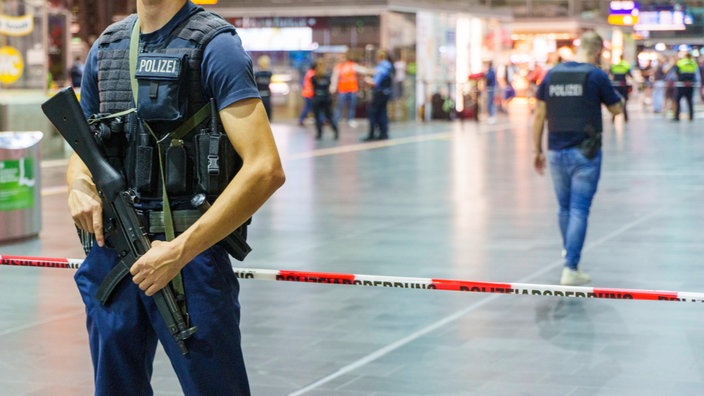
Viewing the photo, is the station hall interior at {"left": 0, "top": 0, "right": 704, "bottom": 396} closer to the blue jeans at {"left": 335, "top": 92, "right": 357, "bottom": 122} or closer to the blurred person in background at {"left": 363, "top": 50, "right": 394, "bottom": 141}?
the blurred person in background at {"left": 363, "top": 50, "right": 394, "bottom": 141}

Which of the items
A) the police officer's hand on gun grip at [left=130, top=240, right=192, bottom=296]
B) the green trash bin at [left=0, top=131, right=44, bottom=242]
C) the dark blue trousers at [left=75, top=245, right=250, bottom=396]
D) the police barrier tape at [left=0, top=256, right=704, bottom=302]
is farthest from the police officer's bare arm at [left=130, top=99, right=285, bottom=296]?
the green trash bin at [left=0, top=131, right=44, bottom=242]

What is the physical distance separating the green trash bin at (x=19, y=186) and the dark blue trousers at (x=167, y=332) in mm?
8280

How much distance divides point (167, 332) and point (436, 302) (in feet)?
17.4

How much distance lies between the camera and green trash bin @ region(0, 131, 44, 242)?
37.8 ft

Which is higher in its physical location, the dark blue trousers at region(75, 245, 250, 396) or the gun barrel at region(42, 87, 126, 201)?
the gun barrel at region(42, 87, 126, 201)

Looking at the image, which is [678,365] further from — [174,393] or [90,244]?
[90,244]

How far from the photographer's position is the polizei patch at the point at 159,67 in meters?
3.28

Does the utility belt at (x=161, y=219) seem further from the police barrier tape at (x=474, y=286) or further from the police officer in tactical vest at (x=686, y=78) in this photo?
the police officer in tactical vest at (x=686, y=78)

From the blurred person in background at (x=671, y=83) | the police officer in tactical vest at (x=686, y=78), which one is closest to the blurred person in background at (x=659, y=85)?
the blurred person in background at (x=671, y=83)

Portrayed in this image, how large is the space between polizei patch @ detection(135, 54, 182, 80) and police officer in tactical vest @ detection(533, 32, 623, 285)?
6.12 meters

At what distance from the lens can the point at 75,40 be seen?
137ft

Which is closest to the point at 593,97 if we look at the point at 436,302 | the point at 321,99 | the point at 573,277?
the point at 573,277

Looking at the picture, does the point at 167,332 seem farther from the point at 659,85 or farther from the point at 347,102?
the point at 659,85

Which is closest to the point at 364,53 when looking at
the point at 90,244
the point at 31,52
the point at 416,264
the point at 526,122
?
the point at 526,122
